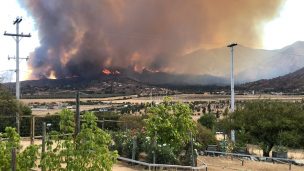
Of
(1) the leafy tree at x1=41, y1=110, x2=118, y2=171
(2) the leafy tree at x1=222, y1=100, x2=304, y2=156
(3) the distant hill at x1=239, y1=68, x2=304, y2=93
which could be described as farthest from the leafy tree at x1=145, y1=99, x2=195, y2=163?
(3) the distant hill at x1=239, y1=68, x2=304, y2=93

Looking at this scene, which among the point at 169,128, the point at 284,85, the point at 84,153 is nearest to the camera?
the point at 84,153

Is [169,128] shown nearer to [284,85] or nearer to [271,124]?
[271,124]

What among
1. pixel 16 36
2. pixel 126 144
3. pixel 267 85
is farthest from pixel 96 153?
pixel 267 85

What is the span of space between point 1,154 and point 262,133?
29.9m

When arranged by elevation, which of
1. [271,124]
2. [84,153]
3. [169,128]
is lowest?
[271,124]

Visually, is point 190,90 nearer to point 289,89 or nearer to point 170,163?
point 289,89

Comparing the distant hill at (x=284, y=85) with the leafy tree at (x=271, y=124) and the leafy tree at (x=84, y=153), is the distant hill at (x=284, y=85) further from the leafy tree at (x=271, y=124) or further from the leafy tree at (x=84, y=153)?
the leafy tree at (x=84, y=153)

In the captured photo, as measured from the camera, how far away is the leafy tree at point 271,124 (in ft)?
119

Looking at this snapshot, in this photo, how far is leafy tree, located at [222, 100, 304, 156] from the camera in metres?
36.4

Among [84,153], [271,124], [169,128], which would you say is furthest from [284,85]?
[84,153]

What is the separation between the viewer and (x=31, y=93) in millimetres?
106375

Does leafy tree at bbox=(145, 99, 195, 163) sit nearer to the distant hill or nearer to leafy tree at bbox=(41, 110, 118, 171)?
leafy tree at bbox=(41, 110, 118, 171)

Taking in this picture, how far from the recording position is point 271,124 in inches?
1447

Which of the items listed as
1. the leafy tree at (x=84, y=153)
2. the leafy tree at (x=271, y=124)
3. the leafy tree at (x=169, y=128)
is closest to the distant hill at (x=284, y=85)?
the leafy tree at (x=271, y=124)
